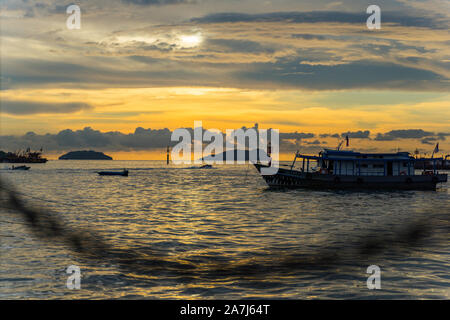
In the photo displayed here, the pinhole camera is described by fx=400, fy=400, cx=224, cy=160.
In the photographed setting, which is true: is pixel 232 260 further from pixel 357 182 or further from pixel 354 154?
pixel 354 154

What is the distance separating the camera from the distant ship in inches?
2525

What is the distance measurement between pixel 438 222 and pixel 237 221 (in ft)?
55.8

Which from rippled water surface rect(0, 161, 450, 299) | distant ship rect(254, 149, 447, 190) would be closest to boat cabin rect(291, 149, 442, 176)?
distant ship rect(254, 149, 447, 190)

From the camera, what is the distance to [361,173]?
65500 mm

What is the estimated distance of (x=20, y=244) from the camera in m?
20.8

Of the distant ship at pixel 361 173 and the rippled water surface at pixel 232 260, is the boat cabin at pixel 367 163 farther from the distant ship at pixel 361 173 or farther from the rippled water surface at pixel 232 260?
the rippled water surface at pixel 232 260

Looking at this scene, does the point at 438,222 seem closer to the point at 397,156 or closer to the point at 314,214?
the point at 314,214

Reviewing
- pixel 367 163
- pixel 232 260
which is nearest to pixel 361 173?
pixel 367 163

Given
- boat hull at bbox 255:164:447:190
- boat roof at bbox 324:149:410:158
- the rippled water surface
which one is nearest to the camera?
the rippled water surface

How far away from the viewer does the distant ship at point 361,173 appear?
64.1 metres

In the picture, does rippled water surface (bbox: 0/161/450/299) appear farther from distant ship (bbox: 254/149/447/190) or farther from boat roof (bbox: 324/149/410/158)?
boat roof (bbox: 324/149/410/158)

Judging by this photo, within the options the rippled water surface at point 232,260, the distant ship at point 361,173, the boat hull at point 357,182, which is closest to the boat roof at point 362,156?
the distant ship at point 361,173

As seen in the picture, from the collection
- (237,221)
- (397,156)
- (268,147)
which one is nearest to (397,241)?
(237,221)

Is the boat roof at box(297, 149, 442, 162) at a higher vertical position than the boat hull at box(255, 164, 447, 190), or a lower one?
higher
